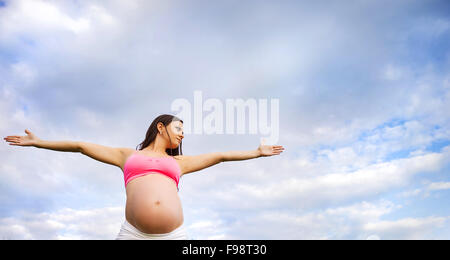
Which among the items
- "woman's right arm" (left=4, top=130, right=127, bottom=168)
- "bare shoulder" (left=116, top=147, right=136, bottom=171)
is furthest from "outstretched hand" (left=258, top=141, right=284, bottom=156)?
"woman's right arm" (left=4, top=130, right=127, bottom=168)

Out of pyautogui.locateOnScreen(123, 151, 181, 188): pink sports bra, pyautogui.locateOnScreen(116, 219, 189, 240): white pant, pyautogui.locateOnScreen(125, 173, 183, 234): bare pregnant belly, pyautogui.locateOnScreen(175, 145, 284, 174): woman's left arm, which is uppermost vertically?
pyautogui.locateOnScreen(175, 145, 284, 174): woman's left arm

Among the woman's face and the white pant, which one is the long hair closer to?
the woman's face

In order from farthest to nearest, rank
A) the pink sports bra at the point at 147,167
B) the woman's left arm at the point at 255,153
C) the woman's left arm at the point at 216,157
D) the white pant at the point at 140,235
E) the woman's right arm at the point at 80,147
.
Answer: the woman's left arm at the point at 255,153, the woman's left arm at the point at 216,157, the woman's right arm at the point at 80,147, the pink sports bra at the point at 147,167, the white pant at the point at 140,235

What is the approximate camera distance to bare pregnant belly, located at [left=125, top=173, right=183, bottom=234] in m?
4.35

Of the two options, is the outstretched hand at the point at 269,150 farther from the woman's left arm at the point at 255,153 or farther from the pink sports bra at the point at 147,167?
the pink sports bra at the point at 147,167

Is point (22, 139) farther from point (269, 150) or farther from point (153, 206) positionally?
point (269, 150)

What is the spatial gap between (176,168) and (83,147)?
140 cm

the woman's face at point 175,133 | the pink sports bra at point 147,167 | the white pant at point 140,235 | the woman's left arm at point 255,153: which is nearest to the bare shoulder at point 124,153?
the pink sports bra at point 147,167

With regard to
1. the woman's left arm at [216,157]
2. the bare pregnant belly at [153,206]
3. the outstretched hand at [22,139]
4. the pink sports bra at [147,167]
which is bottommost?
the bare pregnant belly at [153,206]

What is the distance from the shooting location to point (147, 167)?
479 centimetres

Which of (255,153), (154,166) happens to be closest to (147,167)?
(154,166)

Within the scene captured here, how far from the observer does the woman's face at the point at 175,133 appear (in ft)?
17.8

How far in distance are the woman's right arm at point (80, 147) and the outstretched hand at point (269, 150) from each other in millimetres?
2113

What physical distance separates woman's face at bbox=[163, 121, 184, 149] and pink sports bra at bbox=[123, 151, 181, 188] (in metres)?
0.47
